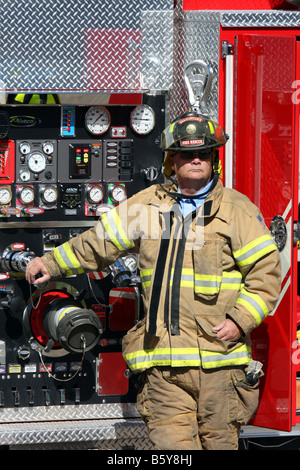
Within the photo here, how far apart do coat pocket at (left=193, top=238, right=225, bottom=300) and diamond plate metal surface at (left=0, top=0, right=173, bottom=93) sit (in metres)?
1.30

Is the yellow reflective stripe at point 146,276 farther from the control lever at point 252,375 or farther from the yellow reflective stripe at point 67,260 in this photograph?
the control lever at point 252,375

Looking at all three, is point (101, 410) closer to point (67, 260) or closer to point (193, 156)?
point (67, 260)

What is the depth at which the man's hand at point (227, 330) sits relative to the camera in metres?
3.69

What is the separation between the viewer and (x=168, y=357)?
12.2 ft

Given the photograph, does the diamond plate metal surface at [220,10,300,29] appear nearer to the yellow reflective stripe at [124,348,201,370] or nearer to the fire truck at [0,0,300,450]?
the fire truck at [0,0,300,450]

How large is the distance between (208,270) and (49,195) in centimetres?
123

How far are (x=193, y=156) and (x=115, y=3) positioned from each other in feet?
4.28

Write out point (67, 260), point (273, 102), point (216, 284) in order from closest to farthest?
point (216, 284)
point (67, 260)
point (273, 102)

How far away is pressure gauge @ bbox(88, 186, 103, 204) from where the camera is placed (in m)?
4.50

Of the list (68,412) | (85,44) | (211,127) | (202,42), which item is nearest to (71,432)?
(68,412)

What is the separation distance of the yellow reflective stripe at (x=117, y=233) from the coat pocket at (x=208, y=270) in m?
0.44

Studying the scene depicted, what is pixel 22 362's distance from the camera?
4.50m

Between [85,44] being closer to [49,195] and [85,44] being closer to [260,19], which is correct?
[49,195]
